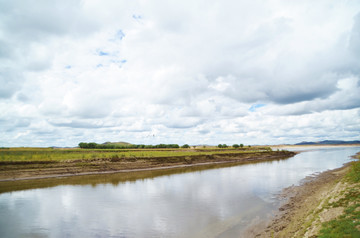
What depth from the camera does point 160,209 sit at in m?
18.6

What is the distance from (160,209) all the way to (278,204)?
11.2 meters

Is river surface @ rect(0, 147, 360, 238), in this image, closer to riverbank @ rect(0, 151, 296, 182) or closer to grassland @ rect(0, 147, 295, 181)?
riverbank @ rect(0, 151, 296, 182)

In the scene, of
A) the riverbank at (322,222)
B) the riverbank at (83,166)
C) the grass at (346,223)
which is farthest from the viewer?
the riverbank at (83,166)

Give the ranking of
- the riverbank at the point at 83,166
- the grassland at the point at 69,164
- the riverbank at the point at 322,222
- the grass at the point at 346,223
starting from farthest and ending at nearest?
the grassland at the point at 69,164 → the riverbank at the point at 83,166 → the riverbank at the point at 322,222 → the grass at the point at 346,223

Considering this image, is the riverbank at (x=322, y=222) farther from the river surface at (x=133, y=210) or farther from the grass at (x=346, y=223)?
the river surface at (x=133, y=210)

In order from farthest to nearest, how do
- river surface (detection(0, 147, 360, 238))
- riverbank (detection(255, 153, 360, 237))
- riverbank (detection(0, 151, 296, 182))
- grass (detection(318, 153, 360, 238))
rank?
riverbank (detection(0, 151, 296, 182))
river surface (detection(0, 147, 360, 238))
riverbank (detection(255, 153, 360, 237))
grass (detection(318, 153, 360, 238))

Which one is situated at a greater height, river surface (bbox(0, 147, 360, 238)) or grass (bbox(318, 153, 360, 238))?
grass (bbox(318, 153, 360, 238))

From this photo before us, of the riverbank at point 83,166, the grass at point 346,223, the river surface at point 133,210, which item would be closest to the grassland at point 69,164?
the riverbank at point 83,166

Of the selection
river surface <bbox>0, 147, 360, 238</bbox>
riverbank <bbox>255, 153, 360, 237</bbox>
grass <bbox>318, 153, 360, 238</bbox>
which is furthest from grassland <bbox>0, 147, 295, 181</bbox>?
grass <bbox>318, 153, 360, 238</bbox>

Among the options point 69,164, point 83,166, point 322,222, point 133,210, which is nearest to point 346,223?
point 322,222

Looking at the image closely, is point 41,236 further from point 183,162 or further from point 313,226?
point 183,162

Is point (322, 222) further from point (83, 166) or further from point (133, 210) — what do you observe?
point (83, 166)

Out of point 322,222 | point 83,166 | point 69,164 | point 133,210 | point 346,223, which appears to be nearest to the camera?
point 346,223

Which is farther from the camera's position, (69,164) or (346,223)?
(69,164)
